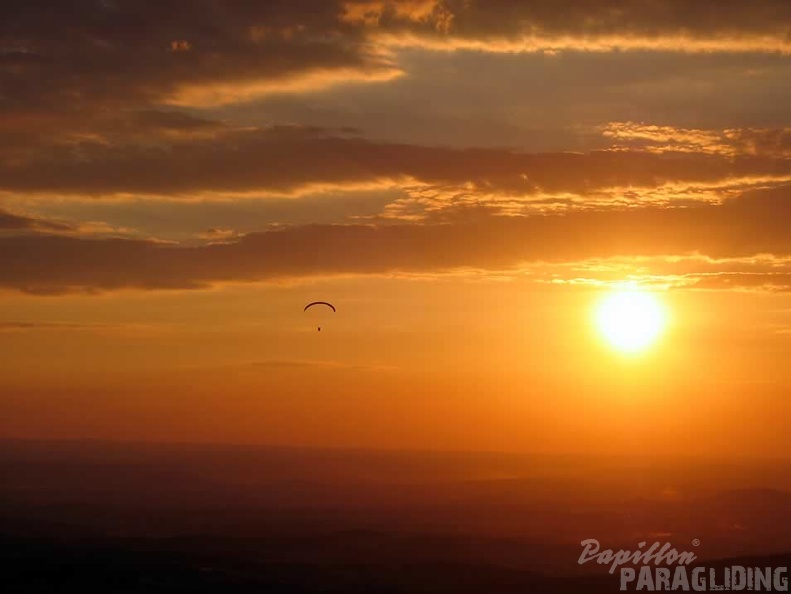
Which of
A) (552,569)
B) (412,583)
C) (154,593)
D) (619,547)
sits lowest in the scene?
(154,593)

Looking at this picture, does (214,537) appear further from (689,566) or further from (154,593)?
(689,566)

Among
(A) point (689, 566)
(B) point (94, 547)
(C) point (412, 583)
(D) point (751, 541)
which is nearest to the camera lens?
(C) point (412, 583)

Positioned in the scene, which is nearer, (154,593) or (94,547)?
(154,593)

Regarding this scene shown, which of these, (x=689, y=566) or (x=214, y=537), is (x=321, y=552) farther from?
(x=689, y=566)

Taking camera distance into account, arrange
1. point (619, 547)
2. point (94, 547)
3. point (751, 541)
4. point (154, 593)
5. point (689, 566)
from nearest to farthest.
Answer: point (154, 593) → point (689, 566) → point (94, 547) → point (619, 547) → point (751, 541)

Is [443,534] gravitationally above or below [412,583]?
above

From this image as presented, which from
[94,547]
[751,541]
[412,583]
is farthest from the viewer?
[751,541]

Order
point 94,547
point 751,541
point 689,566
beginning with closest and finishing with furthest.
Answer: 1. point 689,566
2. point 94,547
3. point 751,541

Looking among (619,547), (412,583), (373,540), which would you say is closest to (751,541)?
(619,547)

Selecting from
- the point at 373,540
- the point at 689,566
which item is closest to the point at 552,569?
the point at 689,566

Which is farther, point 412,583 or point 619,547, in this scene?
point 619,547
